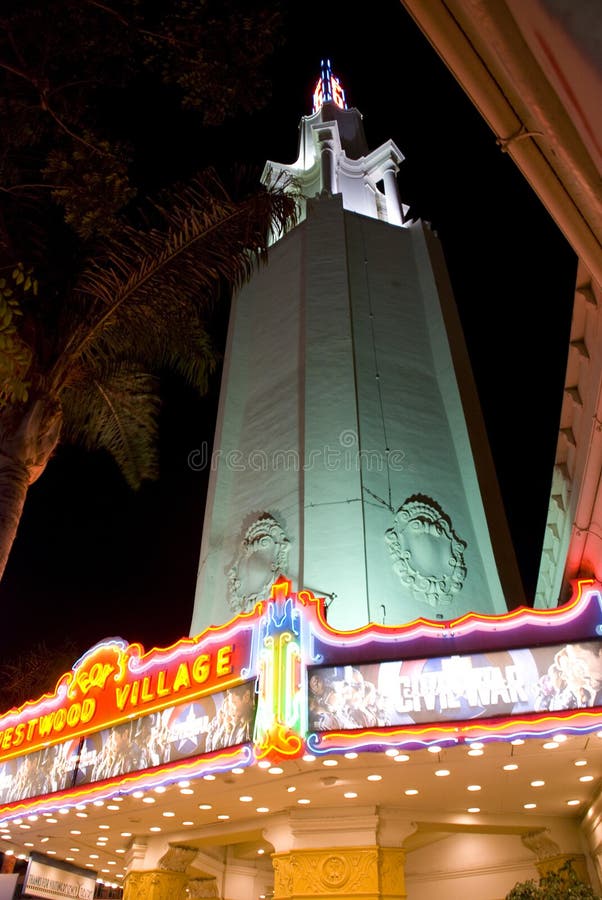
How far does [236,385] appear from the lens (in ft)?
78.0

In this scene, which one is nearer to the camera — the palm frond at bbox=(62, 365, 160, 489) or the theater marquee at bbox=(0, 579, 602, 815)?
the theater marquee at bbox=(0, 579, 602, 815)

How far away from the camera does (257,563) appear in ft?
58.9

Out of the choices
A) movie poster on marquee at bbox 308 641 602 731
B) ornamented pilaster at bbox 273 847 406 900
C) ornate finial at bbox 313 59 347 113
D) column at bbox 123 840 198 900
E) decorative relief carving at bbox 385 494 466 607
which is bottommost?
ornamented pilaster at bbox 273 847 406 900

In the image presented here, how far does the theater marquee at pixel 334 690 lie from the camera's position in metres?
9.65

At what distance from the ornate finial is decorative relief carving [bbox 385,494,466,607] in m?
29.8

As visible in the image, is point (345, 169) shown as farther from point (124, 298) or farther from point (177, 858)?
point (177, 858)

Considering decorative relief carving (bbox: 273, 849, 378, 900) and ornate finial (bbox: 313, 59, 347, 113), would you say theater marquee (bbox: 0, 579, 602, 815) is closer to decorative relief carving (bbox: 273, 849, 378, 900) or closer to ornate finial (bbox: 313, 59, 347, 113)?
decorative relief carving (bbox: 273, 849, 378, 900)

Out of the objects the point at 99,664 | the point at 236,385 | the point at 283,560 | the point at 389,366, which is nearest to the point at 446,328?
the point at 389,366

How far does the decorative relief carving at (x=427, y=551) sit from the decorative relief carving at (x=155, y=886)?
860 centimetres

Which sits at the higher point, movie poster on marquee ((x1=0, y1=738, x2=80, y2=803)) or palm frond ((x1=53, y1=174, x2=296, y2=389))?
palm frond ((x1=53, y1=174, x2=296, y2=389))

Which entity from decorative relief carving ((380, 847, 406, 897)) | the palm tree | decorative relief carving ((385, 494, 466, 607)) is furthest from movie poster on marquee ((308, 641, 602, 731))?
decorative relief carving ((385, 494, 466, 607))

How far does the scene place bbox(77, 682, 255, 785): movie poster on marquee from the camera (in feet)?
35.5

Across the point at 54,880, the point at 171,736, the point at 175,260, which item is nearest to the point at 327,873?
the point at 171,736

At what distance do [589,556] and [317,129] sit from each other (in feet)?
88.5
